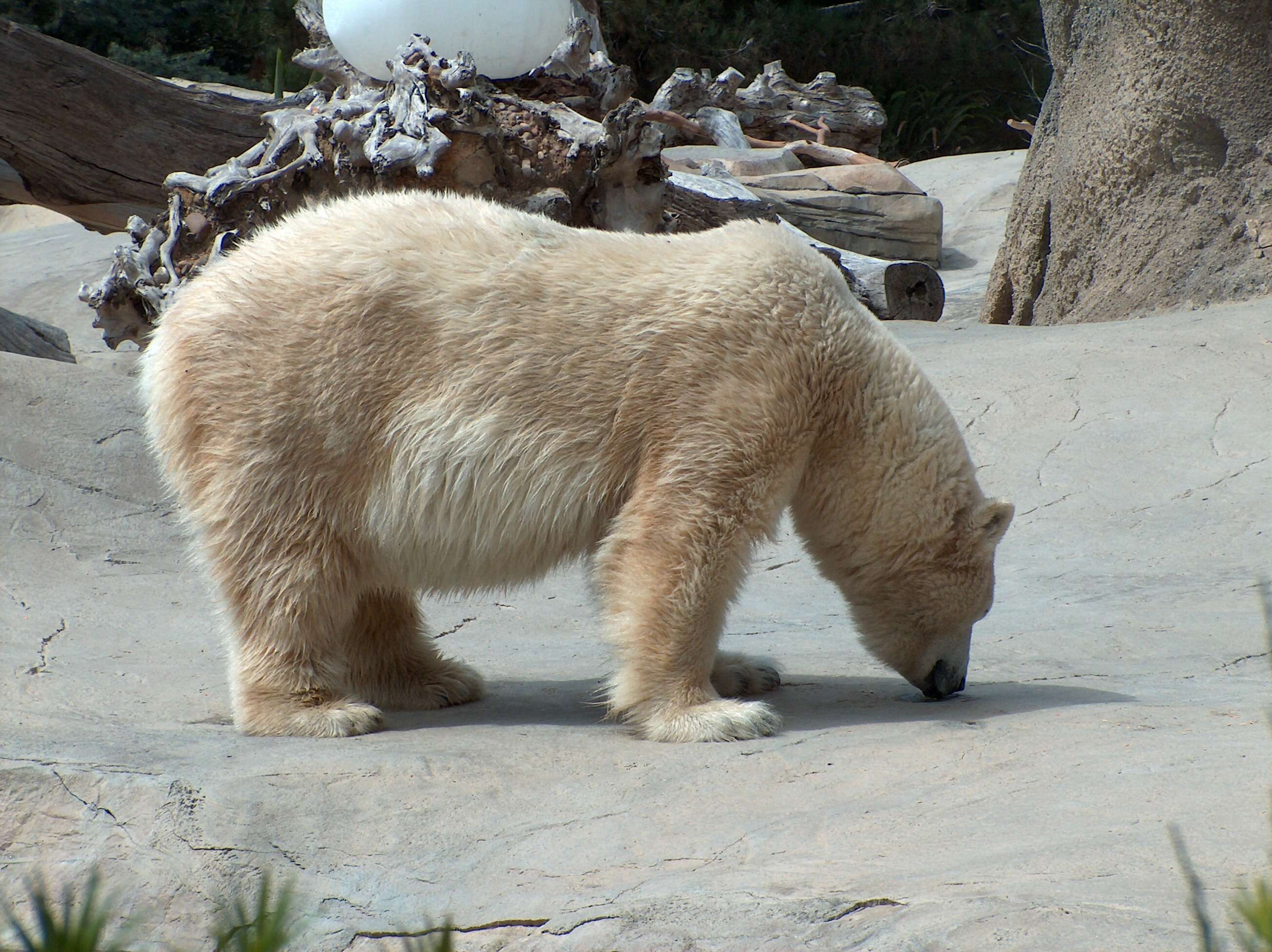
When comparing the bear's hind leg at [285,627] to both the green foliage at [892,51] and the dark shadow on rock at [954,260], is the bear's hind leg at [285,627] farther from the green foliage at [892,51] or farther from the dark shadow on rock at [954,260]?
the green foliage at [892,51]

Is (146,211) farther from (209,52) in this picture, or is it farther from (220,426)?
(209,52)

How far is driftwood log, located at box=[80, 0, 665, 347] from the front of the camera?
22.0 ft

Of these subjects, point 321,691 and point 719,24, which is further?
point 719,24

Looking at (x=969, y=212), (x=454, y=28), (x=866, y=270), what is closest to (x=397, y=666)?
(x=454, y=28)

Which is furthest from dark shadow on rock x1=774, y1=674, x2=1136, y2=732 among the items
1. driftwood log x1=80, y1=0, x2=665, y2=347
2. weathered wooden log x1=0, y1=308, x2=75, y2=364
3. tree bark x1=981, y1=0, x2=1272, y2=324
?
weathered wooden log x1=0, y1=308, x2=75, y2=364

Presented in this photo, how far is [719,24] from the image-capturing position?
19.9 m

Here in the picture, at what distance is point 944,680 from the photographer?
3.66 meters

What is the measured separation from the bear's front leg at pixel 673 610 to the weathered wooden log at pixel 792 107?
41.4 ft

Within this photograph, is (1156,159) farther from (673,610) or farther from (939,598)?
(673,610)

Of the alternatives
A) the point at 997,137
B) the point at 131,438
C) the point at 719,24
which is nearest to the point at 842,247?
the point at 131,438

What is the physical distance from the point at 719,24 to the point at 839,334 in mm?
17653

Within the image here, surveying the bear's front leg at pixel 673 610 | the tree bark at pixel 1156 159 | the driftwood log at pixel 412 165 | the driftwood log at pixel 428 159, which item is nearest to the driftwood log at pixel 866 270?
the driftwood log at pixel 428 159

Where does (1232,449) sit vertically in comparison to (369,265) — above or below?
below

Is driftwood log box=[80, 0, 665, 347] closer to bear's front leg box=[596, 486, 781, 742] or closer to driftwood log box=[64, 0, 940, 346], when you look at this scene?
driftwood log box=[64, 0, 940, 346]
